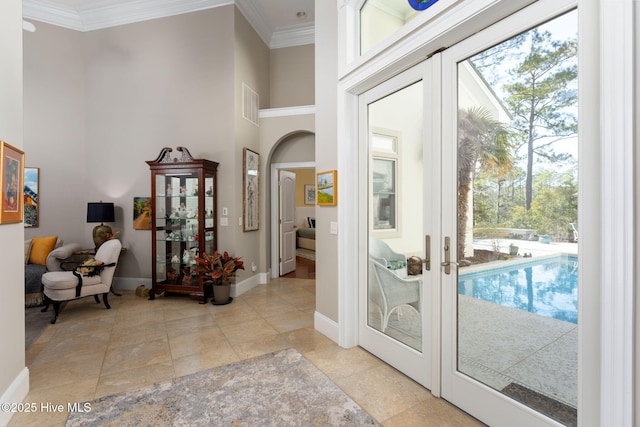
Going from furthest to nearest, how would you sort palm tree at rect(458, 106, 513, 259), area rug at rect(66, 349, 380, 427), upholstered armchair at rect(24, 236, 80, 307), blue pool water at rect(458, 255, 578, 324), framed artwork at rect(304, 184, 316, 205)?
framed artwork at rect(304, 184, 316, 205)
upholstered armchair at rect(24, 236, 80, 307)
area rug at rect(66, 349, 380, 427)
palm tree at rect(458, 106, 513, 259)
blue pool water at rect(458, 255, 578, 324)

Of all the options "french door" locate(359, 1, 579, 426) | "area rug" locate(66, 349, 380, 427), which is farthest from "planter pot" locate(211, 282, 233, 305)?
"french door" locate(359, 1, 579, 426)

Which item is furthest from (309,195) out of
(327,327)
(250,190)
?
(327,327)

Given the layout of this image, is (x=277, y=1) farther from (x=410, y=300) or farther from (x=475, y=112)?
(x=410, y=300)

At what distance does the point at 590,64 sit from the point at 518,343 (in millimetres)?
1440

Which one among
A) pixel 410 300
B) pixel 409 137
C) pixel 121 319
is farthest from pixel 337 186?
pixel 121 319

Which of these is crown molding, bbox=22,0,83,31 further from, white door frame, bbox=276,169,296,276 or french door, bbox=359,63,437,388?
french door, bbox=359,63,437,388

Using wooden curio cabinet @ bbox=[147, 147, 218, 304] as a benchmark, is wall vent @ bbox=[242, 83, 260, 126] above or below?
above

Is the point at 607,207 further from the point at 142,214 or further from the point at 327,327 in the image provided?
the point at 142,214

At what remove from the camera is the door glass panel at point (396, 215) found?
2393 mm

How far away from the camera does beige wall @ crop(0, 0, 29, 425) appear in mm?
1999

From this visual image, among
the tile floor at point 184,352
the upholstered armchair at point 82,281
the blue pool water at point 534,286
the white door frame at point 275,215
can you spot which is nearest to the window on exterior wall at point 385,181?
the blue pool water at point 534,286

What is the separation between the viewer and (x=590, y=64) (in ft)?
4.43

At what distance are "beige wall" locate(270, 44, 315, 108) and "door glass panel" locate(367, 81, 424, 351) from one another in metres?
3.41

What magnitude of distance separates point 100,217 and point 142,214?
0.56 meters
